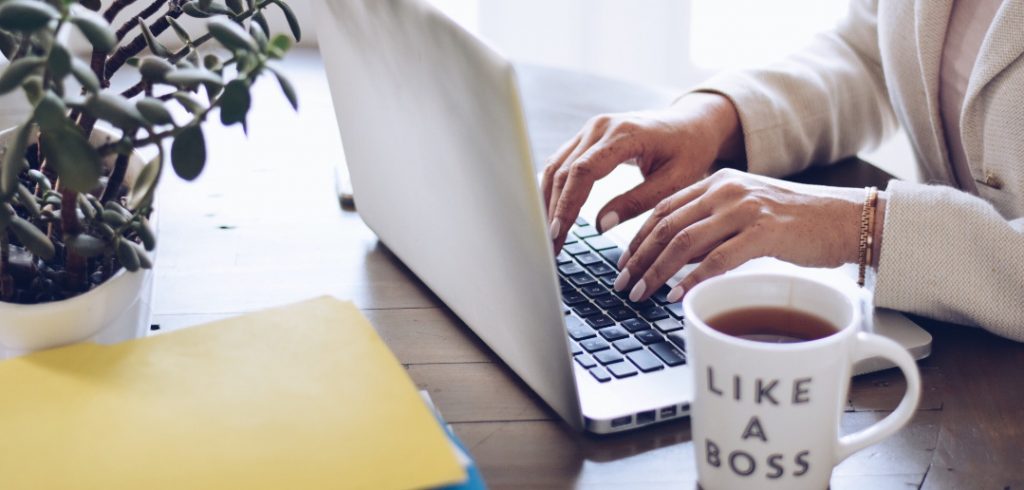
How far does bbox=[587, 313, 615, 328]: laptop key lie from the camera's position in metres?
0.82

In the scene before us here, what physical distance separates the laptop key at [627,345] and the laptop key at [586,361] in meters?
0.03

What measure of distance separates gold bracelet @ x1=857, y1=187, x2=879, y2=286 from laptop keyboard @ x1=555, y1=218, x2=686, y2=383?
170 millimetres

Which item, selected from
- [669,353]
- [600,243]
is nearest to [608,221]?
[600,243]

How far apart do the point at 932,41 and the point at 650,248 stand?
0.45 m

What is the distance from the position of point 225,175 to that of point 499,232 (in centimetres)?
60

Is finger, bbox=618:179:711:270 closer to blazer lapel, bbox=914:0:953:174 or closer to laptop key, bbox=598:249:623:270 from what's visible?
laptop key, bbox=598:249:623:270

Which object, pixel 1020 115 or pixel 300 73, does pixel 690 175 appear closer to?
pixel 1020 115

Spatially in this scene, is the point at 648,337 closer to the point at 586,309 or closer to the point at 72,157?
the point at 586,309

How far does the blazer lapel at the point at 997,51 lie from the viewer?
98cm

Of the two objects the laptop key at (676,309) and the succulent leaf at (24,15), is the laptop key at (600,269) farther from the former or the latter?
the succulent leaf at (24,15)

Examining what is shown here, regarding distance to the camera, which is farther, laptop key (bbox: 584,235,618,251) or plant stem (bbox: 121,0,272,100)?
laptop key (bbox: 584,235,618,251)

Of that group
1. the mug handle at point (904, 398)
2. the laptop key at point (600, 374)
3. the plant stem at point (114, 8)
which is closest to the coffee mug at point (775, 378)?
the mug handle at point (904, 398)

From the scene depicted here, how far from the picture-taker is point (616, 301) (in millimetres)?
867

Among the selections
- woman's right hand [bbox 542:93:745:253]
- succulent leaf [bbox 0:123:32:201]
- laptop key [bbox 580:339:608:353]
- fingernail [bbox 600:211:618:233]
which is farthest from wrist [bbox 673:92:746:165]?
succulent leaf [bbox 0:123:32:201]
